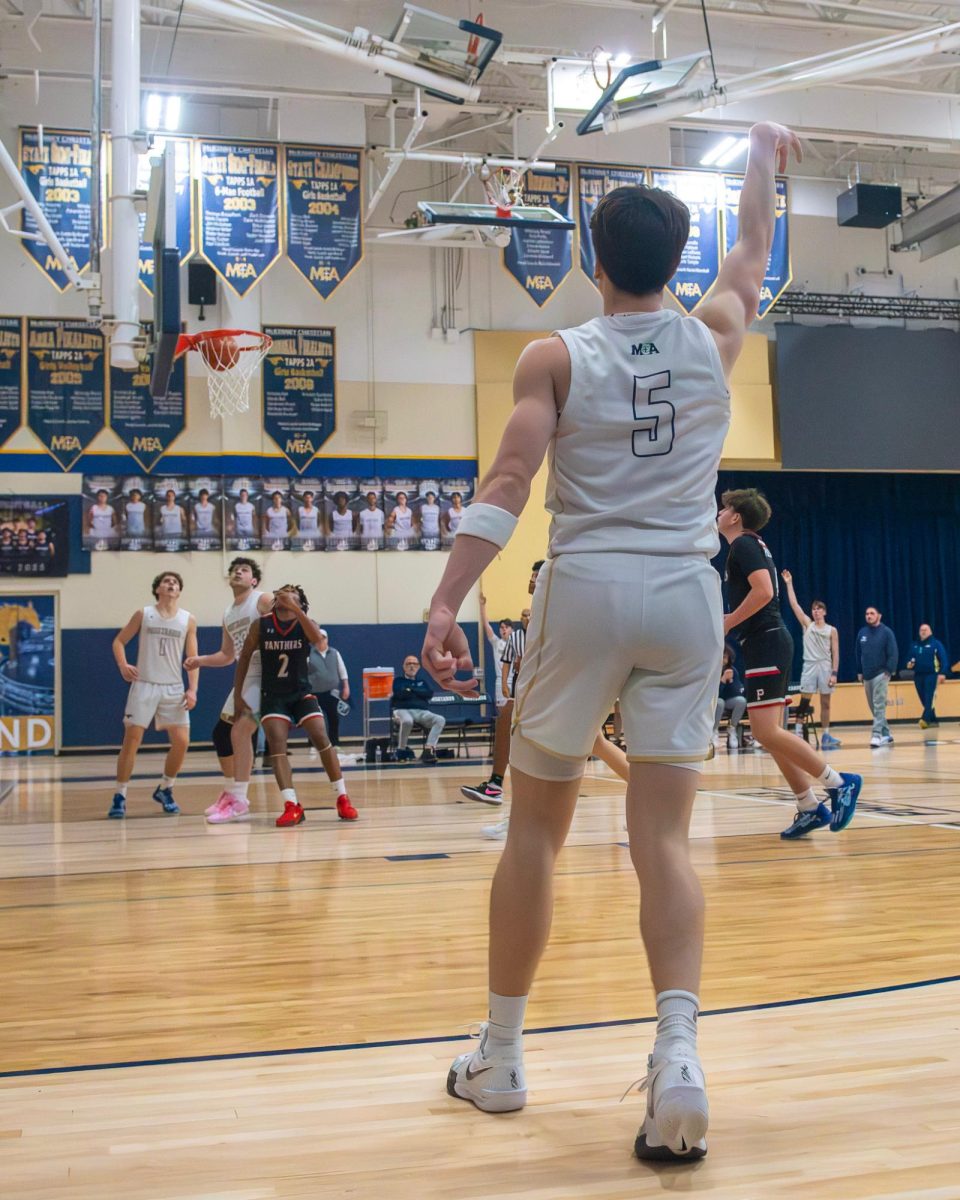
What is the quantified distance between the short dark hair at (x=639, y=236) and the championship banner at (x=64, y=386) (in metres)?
16.7

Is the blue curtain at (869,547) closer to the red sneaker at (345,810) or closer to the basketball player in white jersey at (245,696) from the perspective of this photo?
the basketball player in white jersey at (245,696)

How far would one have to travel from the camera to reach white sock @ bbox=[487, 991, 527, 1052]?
2311 millimetres

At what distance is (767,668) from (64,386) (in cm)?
1417

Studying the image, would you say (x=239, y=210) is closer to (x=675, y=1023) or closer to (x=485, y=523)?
(x=485, y=523)

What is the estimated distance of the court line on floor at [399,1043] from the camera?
269 centimetres

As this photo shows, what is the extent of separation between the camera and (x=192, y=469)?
18.4m

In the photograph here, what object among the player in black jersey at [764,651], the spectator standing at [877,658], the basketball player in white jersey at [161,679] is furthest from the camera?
the spectator standing at [877,658]

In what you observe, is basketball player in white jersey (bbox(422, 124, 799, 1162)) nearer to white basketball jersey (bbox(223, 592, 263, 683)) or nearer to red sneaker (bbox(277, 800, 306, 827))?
red sneaker (bbox(277, 800, 306, 827))

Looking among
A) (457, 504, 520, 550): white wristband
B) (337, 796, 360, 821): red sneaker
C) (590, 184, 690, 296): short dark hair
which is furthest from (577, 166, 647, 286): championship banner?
(457, 504, 520, 550): white wristband

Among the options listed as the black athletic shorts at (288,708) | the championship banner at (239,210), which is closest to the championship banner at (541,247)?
the championship banner at (239,210)

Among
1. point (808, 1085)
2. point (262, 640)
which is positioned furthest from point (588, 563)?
point (262, 640)

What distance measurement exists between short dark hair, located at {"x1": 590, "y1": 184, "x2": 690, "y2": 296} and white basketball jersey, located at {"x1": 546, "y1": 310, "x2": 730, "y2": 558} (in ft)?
0.32

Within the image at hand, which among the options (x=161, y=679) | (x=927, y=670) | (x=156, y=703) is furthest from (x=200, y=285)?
(x=927, y=670)

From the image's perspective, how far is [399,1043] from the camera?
2.83 metres
